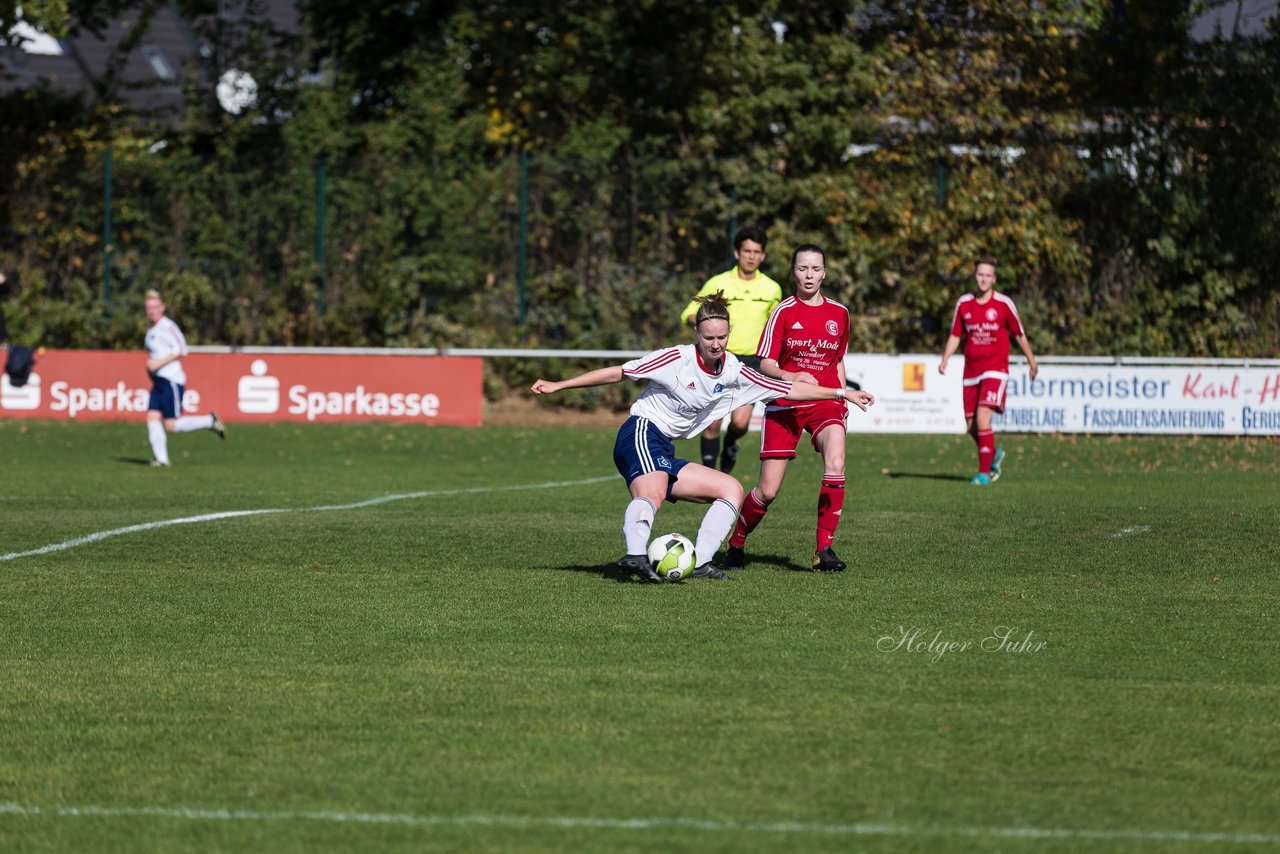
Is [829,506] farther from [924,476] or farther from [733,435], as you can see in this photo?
[924,476]

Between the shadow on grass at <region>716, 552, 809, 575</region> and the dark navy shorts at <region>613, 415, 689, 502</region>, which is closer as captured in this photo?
the dark navy shorts at <region>613, 415, 689, 502</region>

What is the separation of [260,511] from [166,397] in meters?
5.45

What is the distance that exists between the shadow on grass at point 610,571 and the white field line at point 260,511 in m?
3.41

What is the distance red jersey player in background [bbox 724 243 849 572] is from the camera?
397 inches

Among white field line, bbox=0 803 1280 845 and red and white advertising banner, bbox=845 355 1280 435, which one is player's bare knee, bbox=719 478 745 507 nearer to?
white field line, bbox=0 803 1280 845

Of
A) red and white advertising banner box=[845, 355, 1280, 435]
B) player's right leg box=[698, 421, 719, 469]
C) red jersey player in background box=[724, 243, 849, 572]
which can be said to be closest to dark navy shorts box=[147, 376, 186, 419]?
player's right leg box=[698, 421, 719, 469]

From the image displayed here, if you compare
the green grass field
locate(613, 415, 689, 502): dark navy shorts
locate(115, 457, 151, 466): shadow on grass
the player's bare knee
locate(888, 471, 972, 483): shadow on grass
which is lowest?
locate(115, 457, 151, 466): shadow on grass

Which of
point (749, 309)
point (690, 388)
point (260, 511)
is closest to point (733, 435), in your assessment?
point (749, 309)

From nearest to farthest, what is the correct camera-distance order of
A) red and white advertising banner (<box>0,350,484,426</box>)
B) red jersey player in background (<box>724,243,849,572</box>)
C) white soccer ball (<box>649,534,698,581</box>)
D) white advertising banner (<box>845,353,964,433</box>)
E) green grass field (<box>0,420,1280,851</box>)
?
green grass field (<box>0,420,1280,851</box>), white soccer ball (<box>649,534,698,581</box>), red jersey player in background (<box>724,243,849,572</box>), white advertising banner (<box>845,353,964,433</box>), red and white advertising banner (<box>0,350,484,426</box>)

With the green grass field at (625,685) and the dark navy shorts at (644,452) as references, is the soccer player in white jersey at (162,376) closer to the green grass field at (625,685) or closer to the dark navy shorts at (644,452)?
the green grass field at (625,685)

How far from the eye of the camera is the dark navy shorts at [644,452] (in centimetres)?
948

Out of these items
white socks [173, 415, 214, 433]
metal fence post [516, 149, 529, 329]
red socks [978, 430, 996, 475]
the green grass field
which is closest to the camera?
the green grass field

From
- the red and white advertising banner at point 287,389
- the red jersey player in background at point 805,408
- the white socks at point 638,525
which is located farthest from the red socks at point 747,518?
the red and white advertising banner at point 287,389

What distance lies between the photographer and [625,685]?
6730mm
